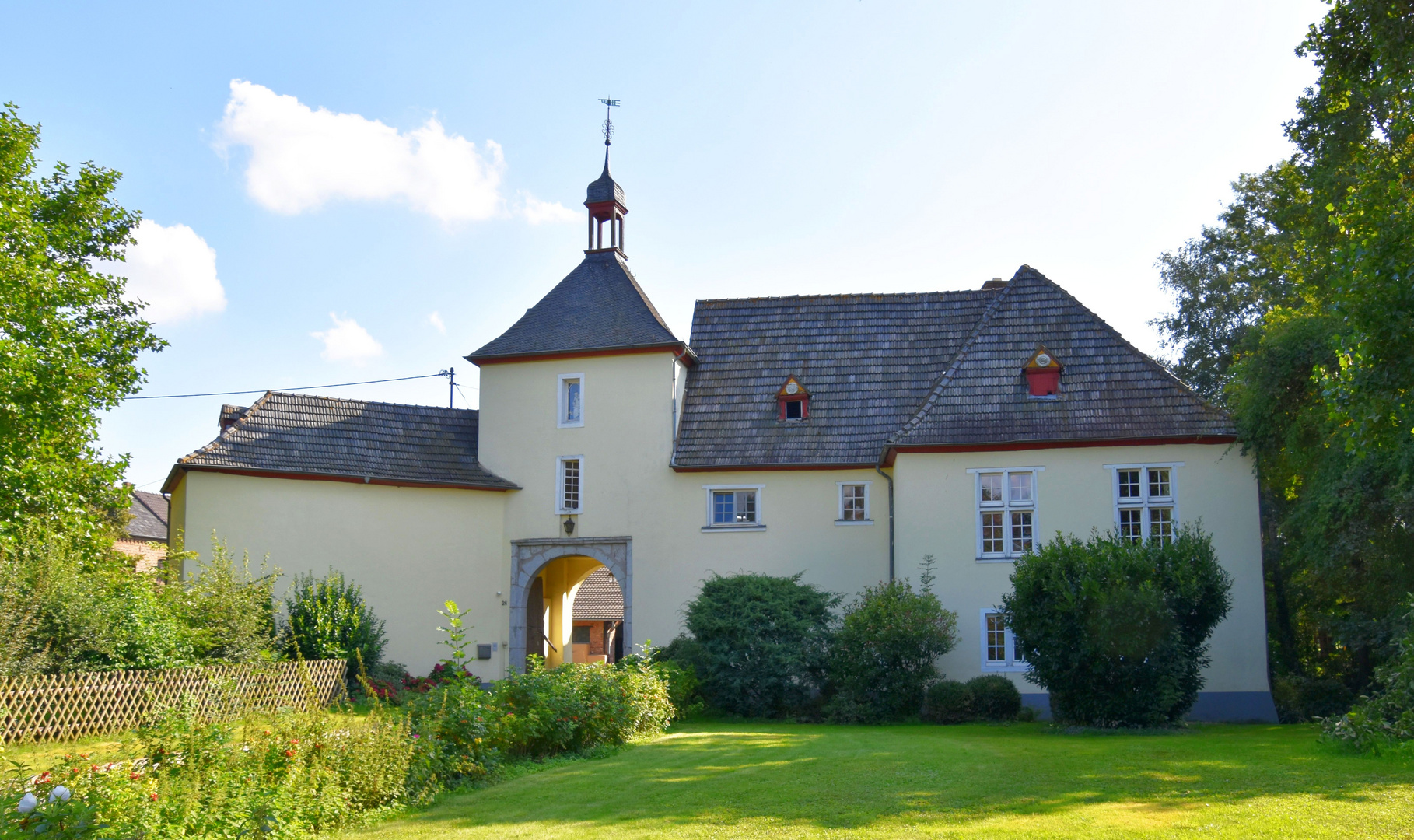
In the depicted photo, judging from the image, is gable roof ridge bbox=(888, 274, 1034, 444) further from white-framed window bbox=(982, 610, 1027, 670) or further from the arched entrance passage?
the arched entrance passage

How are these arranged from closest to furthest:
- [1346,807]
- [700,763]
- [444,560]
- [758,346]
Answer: [1346,807] < [700,763] < [444,560] < [758,346]

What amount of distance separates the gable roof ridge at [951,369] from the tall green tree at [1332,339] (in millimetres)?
5126

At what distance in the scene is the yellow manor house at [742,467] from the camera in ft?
73.3

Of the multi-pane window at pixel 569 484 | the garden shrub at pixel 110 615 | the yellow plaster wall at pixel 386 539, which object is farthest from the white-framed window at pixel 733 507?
the garden shrub at pixel 110 615

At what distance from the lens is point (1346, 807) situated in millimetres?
9562

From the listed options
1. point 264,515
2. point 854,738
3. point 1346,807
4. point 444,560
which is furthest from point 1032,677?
point 264,515

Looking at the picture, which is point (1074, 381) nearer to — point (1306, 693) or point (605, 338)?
point (1306, 693)

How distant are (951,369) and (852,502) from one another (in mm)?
3607

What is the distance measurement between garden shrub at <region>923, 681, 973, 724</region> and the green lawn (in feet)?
17.7

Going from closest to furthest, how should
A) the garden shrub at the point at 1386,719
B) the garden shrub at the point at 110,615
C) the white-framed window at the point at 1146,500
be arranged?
the garden shrub at the point at 1386,719 < the garden shrub at the point at 110,615 < the white-framed window at the point at 1146,500

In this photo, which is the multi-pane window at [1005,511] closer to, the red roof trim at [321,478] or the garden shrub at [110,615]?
the red roof trim at [321,478]

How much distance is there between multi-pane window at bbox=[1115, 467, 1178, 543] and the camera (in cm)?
2222

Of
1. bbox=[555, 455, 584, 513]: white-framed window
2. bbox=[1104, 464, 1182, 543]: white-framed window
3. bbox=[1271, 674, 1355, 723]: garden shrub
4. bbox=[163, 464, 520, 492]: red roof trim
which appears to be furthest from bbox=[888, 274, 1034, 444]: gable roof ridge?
bbox=[163, 464, 520, 492]: red roof trim

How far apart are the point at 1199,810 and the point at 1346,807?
1.23 m
